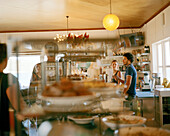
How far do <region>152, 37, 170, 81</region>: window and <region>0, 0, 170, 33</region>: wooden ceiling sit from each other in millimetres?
892

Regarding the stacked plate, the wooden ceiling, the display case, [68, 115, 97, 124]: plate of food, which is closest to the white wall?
the wooden ceiling

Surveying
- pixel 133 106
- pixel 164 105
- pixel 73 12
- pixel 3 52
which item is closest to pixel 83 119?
pixel 3 52

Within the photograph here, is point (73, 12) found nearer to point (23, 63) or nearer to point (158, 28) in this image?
point (158, 28)

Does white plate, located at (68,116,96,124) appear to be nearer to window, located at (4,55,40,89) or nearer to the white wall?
window, located at (4,55,40,89)

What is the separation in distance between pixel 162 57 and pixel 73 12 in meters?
2.76

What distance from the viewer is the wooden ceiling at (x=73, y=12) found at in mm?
4465

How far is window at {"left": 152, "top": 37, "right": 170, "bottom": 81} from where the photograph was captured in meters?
4.97

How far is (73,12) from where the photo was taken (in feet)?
17.0

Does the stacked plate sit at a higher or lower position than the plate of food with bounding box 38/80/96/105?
lower

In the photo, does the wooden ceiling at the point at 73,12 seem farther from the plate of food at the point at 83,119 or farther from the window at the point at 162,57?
the plate of food at the point at 83,119

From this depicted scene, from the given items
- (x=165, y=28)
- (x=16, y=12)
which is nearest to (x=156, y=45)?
(x=165, y=28)

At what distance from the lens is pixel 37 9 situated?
491 centimetres

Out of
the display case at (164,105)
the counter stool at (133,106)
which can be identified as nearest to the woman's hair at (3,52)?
the counter stool at (133,106)

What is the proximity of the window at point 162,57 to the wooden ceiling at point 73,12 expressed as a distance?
0.89 meters
